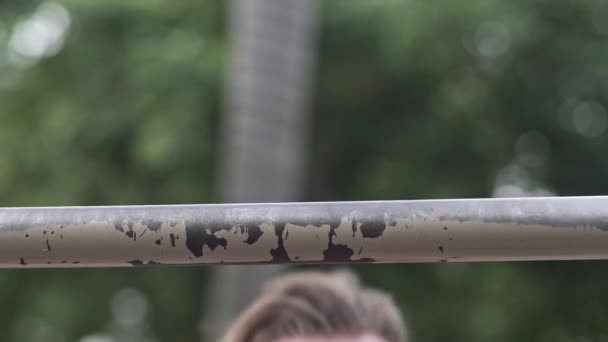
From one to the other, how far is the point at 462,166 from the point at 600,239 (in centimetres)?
502

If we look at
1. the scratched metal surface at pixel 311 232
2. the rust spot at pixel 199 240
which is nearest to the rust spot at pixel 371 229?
the scratched metal surface at pixel 311 232

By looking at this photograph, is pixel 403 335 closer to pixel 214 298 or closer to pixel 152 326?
pixel 214 298

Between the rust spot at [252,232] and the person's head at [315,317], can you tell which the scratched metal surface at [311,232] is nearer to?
the rust spot at [252,232]

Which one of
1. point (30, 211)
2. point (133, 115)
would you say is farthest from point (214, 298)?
point (30, 211)

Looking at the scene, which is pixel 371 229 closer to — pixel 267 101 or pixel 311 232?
pixel 311 232

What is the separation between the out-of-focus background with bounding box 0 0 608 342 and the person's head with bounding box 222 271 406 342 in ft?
10.7

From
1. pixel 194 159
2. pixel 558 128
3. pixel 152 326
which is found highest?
pixel 558 128

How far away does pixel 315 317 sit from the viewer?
1662mm

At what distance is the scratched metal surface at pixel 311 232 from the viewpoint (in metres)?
0.71

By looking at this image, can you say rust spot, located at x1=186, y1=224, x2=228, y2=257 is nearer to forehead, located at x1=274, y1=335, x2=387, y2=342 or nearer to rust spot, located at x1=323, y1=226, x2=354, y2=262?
rust spot, located at x1=323, y1=226, x2=354, y2=262

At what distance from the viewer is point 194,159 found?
5.48 meters

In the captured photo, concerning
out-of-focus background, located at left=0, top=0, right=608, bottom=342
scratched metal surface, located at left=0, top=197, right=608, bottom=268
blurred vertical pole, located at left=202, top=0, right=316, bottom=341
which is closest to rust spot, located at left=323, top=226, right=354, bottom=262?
scratched metal surface, located at left=0, top=197, right=608, bottom=268

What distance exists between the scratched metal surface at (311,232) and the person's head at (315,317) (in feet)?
3.04

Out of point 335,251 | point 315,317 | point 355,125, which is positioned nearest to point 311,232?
point 335,251
